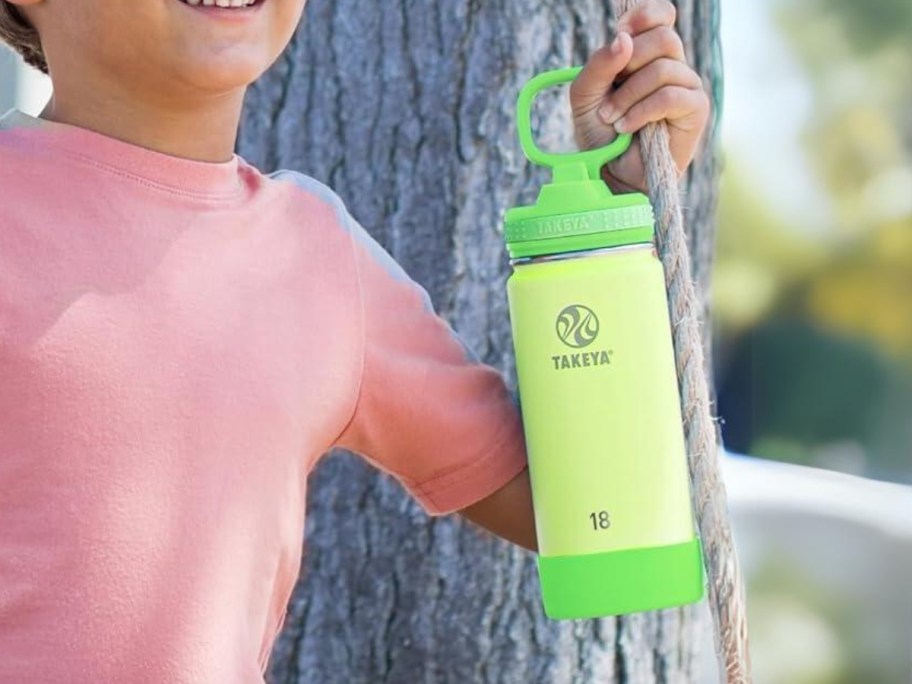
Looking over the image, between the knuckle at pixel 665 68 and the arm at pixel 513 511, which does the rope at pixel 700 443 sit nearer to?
the knuckle at pixel 665 68

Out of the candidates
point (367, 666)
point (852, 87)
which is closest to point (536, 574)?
point (367, 666)

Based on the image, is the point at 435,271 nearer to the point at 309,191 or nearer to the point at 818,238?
the point at 309,191

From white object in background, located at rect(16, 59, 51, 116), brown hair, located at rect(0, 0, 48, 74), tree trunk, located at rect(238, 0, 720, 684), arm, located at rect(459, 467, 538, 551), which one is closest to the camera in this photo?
brown hair, located at rect(0, 0, 48, 74)

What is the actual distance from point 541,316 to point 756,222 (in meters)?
5.02

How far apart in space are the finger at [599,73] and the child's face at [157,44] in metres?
0.33

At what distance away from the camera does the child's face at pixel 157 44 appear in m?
1.44

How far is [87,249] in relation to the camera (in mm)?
1389

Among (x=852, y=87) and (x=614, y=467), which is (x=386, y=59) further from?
(x=852, y=87)

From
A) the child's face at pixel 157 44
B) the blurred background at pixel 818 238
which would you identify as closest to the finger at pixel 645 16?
the child's face at pixel 157 44

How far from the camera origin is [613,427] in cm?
150

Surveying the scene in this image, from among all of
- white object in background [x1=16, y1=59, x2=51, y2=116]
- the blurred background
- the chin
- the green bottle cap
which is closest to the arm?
the green bottle cap

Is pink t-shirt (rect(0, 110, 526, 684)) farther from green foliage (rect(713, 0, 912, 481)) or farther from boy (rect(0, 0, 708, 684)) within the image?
green foliage (rect(713, 0, 912, 481))

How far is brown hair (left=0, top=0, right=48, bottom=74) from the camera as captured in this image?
1.55 metres

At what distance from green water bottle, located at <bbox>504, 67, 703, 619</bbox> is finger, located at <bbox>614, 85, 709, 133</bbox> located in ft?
0.40
